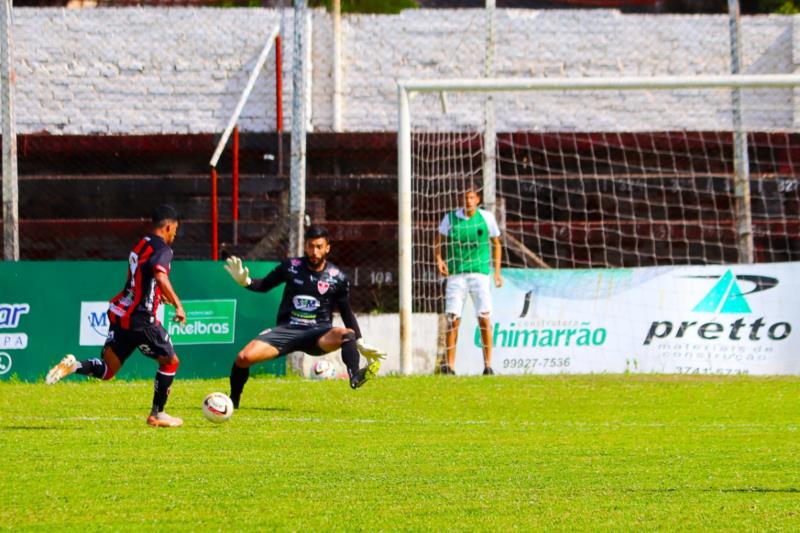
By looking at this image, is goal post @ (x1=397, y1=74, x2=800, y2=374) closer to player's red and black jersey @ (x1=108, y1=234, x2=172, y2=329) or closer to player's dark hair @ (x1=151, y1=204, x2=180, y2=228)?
player's dark hair @ (x1=151, y1=204, x2=180, y2=228)

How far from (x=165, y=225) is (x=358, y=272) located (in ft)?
27.5

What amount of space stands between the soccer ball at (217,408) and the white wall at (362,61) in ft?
37.7

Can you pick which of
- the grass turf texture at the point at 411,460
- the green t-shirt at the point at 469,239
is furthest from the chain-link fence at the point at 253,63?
the grass turf texture at the point at 411,460

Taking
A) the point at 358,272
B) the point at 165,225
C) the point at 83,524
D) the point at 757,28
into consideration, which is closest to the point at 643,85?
the point at 358,272

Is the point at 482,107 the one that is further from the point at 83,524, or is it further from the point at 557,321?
the point at 83,524

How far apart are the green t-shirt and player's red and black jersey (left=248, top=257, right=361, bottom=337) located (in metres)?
3.90

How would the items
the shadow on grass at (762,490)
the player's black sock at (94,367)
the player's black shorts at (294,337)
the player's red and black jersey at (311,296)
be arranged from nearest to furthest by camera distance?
the shadow on grass at (762,490) → the player's black sock at (94,367) → the player's black shorts at (294,337) → the player's red and black jersey at (311,296)

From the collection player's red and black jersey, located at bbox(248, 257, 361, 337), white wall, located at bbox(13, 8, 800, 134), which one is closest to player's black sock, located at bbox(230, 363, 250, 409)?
player's red and black jersey, located at bbox(248, 257, 361, 337)

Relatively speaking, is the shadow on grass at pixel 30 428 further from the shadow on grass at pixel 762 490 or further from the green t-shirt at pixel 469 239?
the green t-shirt at pixel 469 239

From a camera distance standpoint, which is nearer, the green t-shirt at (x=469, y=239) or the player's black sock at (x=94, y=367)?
the player's black sock at (x=94, y=367)

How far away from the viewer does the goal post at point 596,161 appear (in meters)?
17.9

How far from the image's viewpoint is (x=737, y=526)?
5770mm

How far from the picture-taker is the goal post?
17891 millimetres

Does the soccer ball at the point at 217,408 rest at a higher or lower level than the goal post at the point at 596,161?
lower
